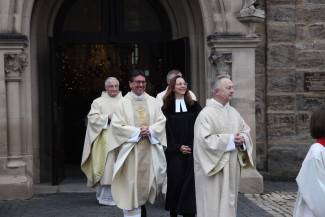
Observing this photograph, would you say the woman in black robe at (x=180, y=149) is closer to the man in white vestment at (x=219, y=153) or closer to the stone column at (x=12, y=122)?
the man in white vestment at (x=219, y=153)

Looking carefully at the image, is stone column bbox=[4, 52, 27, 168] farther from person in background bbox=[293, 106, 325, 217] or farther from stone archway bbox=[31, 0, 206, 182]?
person in background bbox=[293, 106, 325, 217]

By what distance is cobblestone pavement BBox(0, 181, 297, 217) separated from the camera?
7.77 meters

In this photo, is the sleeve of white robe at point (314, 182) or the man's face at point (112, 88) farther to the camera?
the man's face at point (112, 88)

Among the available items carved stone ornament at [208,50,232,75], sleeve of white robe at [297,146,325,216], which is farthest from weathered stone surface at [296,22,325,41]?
sleeve of white robe at [297,146,325,216]

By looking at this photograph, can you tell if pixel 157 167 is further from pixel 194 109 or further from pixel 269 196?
pixel 269 196

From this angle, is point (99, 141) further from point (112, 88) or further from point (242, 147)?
point (242, 147)

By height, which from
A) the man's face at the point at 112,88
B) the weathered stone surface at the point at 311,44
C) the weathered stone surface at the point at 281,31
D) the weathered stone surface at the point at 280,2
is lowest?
the man's face at the point at 112,88

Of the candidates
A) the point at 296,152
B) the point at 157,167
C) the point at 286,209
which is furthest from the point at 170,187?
the point at 296,152

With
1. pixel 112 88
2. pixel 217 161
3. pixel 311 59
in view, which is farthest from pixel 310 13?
pixel 217 161

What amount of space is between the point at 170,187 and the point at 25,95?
3.66m

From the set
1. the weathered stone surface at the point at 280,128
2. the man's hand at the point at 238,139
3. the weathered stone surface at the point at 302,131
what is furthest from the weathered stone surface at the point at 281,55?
the man's hand at the point at 238,139

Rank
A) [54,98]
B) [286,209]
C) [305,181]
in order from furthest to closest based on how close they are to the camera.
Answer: [54,98]
[286,209]
[305,181]

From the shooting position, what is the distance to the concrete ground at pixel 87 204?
25.6ft

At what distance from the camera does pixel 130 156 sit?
6.67 metres
